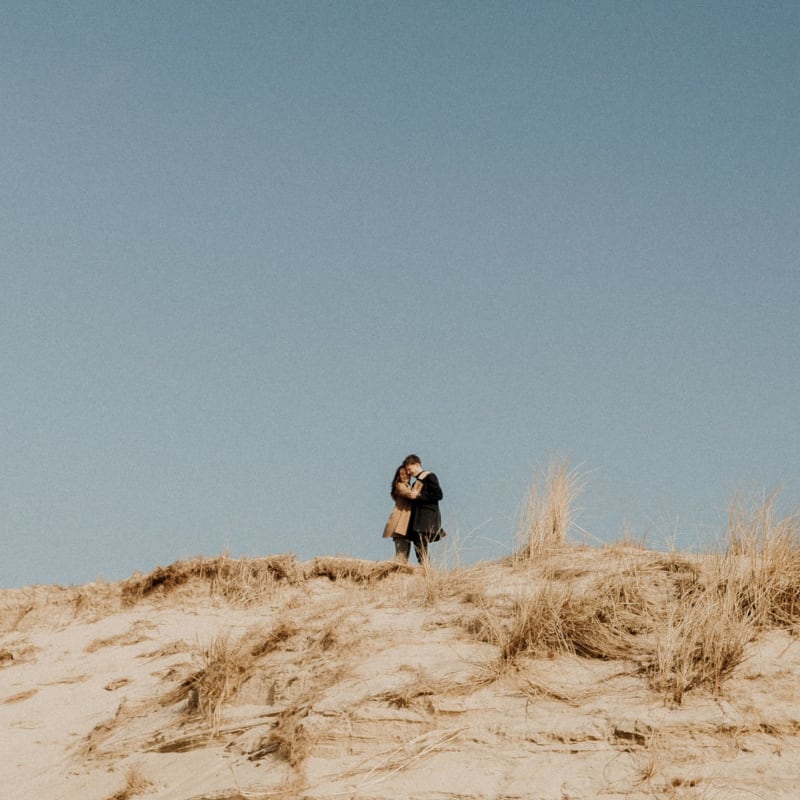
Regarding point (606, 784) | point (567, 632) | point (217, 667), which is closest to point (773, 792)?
point (606, 784)

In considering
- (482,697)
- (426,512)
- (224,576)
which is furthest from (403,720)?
(426,512)

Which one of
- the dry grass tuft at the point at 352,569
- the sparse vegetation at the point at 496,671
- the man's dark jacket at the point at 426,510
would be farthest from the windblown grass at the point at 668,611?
the man's dark jacket at the point at 426,510

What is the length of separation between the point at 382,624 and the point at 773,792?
2.84 meters

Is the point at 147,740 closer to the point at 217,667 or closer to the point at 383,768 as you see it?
the point at 217,667

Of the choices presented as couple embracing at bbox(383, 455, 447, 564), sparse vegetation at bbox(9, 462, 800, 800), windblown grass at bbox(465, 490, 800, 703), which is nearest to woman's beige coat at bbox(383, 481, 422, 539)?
couple embracing at bbox(383, 455, 447, 564)

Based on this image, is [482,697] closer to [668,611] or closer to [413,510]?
[668,611]

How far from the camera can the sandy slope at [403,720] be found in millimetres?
4801

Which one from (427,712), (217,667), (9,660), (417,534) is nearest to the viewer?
(427,712)

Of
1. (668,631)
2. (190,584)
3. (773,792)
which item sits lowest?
(773,792)

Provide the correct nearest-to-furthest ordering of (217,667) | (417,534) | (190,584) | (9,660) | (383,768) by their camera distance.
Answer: (383,768)
(217,667)
(9,660)
(190,584)
(417,534)

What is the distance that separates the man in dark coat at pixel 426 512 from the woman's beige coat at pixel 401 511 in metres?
0.05

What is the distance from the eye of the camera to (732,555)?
6398 mm

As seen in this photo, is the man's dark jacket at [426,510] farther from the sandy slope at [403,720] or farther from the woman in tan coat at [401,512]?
the sandy slope at [403,720]

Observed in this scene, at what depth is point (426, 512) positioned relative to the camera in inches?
443
